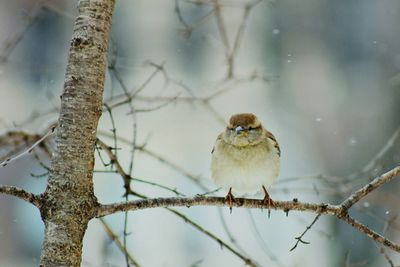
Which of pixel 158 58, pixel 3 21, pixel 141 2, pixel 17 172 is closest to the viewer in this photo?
pixel 17 172

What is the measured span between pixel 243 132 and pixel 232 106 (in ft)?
19.1

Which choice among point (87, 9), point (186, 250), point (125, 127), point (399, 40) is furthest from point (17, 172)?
point (87, 9)

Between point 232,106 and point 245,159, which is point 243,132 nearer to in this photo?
point 245,159

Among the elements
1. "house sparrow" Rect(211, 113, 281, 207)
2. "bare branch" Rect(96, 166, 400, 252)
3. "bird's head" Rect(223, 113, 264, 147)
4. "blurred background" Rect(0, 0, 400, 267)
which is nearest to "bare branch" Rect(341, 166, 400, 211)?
"bare branch" Rect(96, 166, 400, 252)

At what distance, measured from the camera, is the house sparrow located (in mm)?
3832

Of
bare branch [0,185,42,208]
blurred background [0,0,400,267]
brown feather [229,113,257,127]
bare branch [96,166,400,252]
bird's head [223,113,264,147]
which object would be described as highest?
blurred background [0,0,400,267]

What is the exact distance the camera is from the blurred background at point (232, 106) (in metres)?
8.49

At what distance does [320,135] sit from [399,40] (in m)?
1.87

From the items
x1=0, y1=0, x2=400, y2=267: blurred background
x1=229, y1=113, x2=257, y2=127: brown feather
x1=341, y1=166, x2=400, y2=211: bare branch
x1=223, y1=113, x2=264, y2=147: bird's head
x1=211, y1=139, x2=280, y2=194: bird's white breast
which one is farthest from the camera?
x1=0, y1=0, x2=400, y2=267: blurred background

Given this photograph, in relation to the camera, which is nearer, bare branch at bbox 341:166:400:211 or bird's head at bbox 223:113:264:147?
bare branch at bbox 341:166:400:211

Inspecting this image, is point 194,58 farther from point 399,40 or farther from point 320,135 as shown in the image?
point 399,40

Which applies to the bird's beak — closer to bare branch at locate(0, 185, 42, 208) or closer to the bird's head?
the bird's head

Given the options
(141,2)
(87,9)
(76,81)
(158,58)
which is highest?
(141,2)

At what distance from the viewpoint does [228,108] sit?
9758 millimetres
